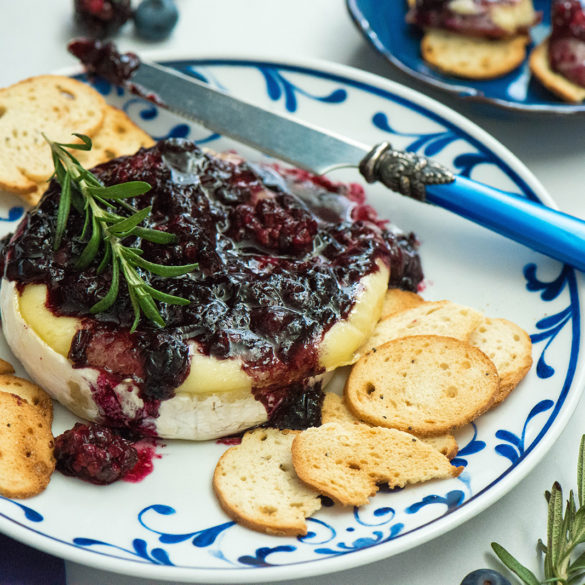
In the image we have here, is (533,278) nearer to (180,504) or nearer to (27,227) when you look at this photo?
(180,504)

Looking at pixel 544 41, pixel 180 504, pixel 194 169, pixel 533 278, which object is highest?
pixel 544 41

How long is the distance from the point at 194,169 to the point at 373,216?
928 mm

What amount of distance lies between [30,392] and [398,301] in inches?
61.5

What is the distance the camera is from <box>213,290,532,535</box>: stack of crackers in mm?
2906

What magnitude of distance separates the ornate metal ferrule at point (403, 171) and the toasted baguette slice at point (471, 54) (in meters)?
1.09

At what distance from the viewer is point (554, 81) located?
4.62 meters

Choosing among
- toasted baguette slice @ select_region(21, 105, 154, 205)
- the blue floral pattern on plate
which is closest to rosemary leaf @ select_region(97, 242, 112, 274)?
toasted baguette slice @ select_region(21, 105, 154, 205)

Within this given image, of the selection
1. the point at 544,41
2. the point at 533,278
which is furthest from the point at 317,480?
the point at 544,41

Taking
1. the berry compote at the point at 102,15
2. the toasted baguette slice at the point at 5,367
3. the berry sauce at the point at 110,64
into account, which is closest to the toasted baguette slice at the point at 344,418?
the toasted baguette slice at the point at 5,367

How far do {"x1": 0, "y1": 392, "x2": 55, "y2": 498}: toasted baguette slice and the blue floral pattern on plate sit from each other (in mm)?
2630

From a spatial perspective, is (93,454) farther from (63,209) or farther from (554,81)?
(554,81)

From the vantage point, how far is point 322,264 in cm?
344

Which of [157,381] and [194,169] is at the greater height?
[194,169]

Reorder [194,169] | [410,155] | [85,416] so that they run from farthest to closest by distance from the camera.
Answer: [410,155] < [194,169] < [85,416]
